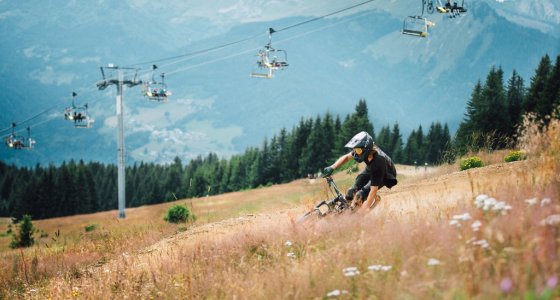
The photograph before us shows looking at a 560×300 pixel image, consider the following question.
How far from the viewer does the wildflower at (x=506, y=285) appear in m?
4.88

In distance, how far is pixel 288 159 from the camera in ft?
354

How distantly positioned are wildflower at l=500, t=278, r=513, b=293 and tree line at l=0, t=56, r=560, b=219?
57.8 metres

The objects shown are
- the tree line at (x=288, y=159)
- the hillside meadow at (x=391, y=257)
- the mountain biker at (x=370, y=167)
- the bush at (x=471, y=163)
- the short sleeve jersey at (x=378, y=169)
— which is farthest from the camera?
the tree line at (x=288, y=159)

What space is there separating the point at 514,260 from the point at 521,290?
2.30ft

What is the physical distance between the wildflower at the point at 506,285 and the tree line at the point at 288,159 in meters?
57.8

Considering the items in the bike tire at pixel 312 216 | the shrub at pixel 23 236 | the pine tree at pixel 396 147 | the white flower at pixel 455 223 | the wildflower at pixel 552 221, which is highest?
the pine tree at pixel 396 147

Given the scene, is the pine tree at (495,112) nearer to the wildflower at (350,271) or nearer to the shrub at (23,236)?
the shrub at (23,236)

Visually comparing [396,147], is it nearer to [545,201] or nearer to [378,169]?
[378,169]

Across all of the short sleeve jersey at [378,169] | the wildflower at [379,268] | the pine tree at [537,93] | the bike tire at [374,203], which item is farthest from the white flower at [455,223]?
the pine tree at [537,93]

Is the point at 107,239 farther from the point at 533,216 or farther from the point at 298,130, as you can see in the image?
the point at 298,130

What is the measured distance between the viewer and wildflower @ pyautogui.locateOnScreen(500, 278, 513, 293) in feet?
16.0

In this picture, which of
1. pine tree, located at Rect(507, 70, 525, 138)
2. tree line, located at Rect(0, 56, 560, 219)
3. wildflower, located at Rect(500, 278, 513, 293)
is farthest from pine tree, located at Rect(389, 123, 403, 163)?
wildflower, located at Rect(500, 278, 513, 293)

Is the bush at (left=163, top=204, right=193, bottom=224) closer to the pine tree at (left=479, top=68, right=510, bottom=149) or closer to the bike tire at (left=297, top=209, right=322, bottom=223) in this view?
the bike tire at (left=297, top=209, right=322, bottom=223)

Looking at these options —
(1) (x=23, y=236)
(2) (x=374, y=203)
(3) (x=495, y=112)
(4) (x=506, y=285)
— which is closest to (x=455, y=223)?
(4) (x=506, y=285)
